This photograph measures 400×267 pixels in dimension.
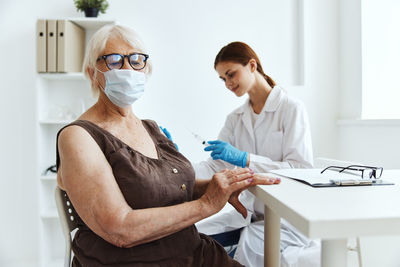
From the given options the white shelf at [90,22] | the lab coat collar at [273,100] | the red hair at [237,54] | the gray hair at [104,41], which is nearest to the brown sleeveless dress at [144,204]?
the gray hair at [104,41]

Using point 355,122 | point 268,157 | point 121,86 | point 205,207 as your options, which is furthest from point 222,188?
point 355,122

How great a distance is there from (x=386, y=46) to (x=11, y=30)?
8.56 ft

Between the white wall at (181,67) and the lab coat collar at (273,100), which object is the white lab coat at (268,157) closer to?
the lab coat collar at (273,100)

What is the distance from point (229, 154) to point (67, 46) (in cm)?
136

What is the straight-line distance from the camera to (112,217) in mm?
819

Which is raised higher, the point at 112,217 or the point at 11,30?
the point at 11,30

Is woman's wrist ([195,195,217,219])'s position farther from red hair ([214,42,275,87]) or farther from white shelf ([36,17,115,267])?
white shelf ([36,17,115,267])

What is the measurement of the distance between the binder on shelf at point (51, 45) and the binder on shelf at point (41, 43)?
2cm

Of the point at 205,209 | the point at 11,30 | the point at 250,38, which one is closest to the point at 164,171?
the point at 205,209

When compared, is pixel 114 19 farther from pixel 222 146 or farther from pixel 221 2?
pixel 222 146

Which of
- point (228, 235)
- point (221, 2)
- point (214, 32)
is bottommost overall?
point (228, 235)

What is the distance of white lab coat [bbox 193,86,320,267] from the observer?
1319 millimetres

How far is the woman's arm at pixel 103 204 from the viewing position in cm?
83

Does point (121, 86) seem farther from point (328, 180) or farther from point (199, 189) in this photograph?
point (328, 180)
